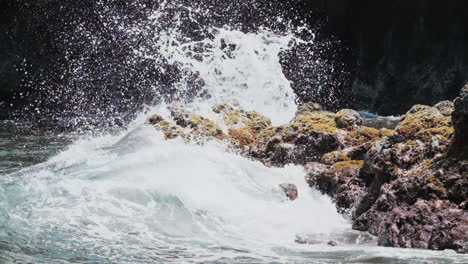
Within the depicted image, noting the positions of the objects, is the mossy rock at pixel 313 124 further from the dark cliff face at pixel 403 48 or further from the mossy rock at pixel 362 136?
the dark cliff face at pixel 403 48

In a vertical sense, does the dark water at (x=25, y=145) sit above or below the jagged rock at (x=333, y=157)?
above

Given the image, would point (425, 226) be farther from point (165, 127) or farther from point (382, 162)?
point (165, 127)

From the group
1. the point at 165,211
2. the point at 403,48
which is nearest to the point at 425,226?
the point at 165,211

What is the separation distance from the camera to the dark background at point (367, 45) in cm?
2767

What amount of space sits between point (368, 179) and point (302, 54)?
22333 millimetres

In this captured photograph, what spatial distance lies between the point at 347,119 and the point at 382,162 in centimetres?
324

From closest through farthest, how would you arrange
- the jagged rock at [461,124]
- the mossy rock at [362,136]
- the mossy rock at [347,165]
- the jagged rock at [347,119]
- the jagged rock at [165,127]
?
the jagged rock at [461,124] < the mossy rock at [347,165] < the mossy rock at [362,136] < the jagged rock at [347,119] < the jagged rock at [165,127]

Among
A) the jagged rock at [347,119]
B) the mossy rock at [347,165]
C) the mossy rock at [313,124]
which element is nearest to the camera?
the mossy rock at [347,165]

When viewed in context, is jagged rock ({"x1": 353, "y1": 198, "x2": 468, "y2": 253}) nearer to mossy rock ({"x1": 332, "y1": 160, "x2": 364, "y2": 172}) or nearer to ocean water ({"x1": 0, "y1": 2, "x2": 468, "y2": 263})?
ocean water ({"x1": 0, "y1": 2, "x2": 468, "y2": 263})

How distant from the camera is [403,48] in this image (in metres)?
29.2

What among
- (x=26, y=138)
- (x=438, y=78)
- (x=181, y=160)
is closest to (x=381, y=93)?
(x=438, y=78)

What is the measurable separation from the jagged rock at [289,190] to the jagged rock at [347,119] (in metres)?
2.78

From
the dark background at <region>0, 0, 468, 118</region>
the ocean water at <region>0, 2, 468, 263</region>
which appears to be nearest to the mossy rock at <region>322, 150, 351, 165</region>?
the ocean water at <region>0, 2, 468, 263</region>

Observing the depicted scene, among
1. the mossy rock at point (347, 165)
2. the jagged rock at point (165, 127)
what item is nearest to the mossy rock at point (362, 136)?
the mossy rock at point (347, 165)
